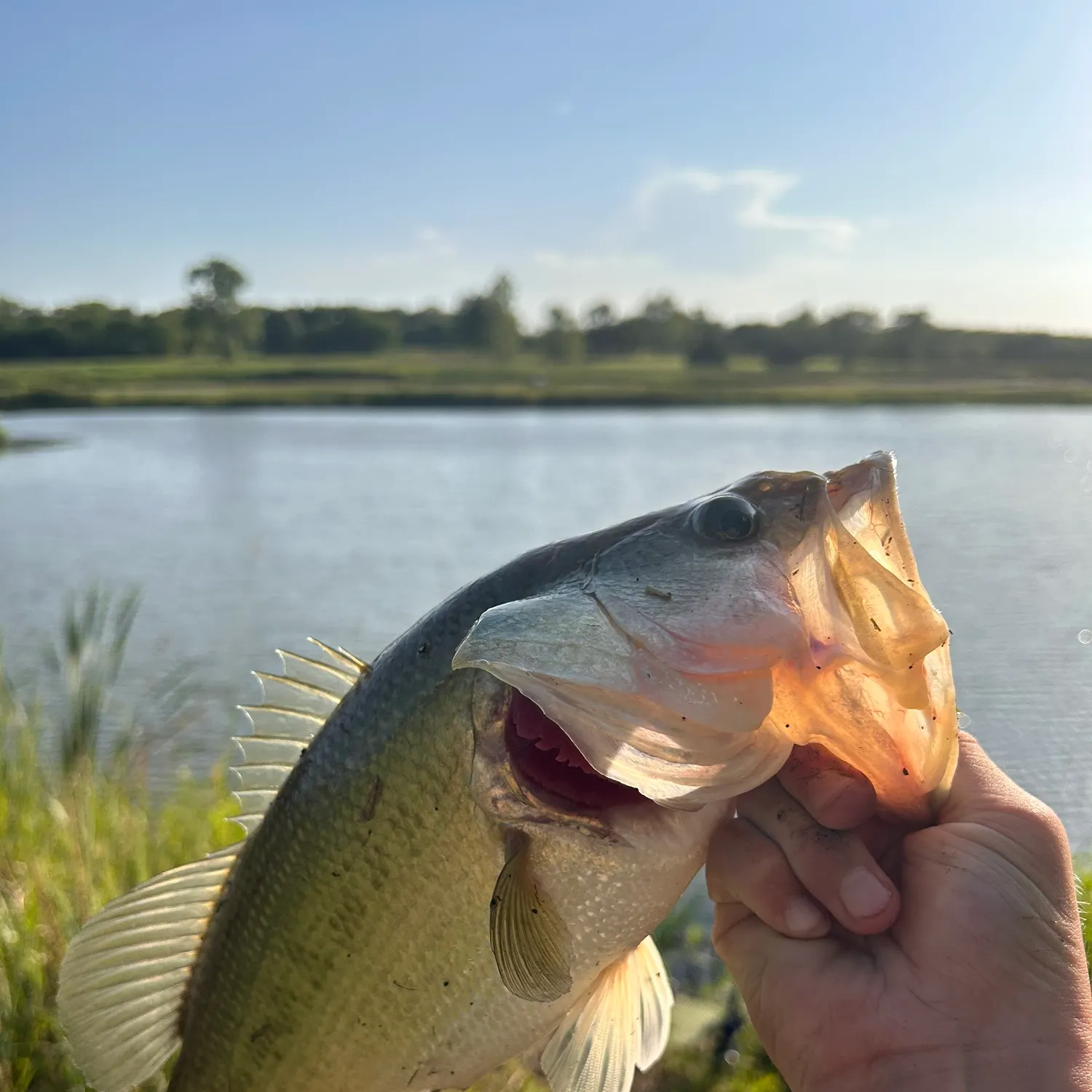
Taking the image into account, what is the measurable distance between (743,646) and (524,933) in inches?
28.9

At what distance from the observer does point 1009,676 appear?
772cm

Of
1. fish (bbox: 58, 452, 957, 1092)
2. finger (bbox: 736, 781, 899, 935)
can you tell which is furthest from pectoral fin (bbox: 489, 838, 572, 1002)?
finger (bbox: 736, 781, 899, 935)

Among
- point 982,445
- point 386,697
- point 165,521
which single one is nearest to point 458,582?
point 165,521

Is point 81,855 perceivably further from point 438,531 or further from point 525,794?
point 438,531

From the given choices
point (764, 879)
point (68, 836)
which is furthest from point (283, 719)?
Answer: point (68, 836)

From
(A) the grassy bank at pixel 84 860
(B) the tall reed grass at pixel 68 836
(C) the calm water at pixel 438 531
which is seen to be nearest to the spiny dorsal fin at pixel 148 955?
(A) the grassy bank at pixel 84 860

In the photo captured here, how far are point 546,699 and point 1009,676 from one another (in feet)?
23.6

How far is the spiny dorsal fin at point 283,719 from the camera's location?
7.63ft

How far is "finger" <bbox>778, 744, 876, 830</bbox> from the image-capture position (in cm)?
198

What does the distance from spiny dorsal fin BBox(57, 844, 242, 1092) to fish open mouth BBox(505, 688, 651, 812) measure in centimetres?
90

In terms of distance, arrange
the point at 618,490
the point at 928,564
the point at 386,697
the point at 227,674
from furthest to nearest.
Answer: the point at 618,490, the point at 928,564, the point at 227,674, the point at 386,697

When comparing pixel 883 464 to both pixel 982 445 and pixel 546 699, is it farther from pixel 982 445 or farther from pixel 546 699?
pixel 982 445

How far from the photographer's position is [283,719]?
2352 millimetres

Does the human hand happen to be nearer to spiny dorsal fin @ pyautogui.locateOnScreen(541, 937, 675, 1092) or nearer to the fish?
the fish
